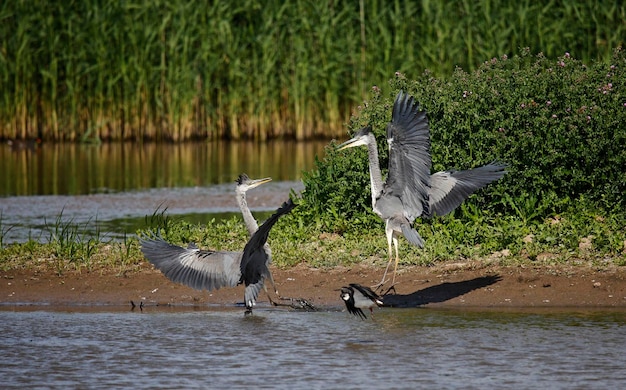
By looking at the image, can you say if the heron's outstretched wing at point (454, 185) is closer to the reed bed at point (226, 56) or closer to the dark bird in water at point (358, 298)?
the dark bird in water at point (358, 298)

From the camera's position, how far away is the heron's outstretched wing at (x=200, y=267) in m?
8.64

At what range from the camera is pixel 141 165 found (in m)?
18.9

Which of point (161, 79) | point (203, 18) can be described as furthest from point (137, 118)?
point (203, 18)

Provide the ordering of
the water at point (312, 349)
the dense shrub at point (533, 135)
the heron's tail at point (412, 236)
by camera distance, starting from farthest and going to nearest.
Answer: the dense shrub at point (533, 135), the heron's tail at point (412, 236), the water at point (312, 349)

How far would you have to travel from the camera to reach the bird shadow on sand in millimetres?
8867

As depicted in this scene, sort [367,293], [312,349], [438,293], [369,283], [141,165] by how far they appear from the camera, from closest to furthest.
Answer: [312,349]
[367,293]
[438,293]
[369,283]
[141,165]

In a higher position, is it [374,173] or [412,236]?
[374,173]

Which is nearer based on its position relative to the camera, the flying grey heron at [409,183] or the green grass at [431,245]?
the flying grey heron at [409,183]

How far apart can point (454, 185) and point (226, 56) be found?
13.5 m

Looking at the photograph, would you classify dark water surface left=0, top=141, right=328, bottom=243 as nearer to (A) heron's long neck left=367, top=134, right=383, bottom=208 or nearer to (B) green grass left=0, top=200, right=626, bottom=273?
(B) green grass left=0, top=200, right=626, bottom=273

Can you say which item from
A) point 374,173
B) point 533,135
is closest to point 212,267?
point 374,173

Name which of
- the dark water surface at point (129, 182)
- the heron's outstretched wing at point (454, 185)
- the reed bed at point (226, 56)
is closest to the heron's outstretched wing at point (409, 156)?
the heron's outstretched wing at point (454, 185)

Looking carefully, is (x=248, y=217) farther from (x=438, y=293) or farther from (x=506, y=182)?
(x=506, y=182)

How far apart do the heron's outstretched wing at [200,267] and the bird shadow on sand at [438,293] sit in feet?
4.12
